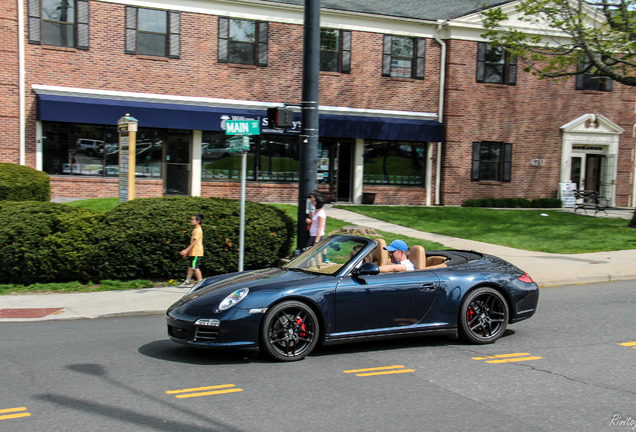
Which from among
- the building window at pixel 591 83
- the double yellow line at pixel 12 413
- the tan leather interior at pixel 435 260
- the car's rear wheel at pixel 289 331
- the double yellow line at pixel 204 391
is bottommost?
the double yellow line at pixel 12 413

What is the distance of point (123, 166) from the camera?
13094 millimetres

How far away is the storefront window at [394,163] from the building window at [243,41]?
17.7ft

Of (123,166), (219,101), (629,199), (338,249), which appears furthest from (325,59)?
(338,249)

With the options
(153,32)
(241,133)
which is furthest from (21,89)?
(241,133)

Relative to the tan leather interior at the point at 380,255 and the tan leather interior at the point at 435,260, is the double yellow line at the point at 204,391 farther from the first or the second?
the tan leather interior at the point at 435,260

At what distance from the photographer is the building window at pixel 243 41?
A: 74.0 feet

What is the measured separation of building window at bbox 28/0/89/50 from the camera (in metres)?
20.2

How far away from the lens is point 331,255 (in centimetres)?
757

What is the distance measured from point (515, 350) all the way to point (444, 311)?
932 mm

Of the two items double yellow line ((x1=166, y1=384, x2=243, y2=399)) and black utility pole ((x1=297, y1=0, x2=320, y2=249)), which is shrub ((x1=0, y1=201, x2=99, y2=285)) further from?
double yellow line ((x1=166, y1=384, x2=243, y2=399))

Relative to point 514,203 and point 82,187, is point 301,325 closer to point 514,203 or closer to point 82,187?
point 82,187

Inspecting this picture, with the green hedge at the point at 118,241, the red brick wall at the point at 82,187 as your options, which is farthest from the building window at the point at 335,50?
the green hedge at the point at 118,241

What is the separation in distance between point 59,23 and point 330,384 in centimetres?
1861

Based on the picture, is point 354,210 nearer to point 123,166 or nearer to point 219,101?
point 219,101
